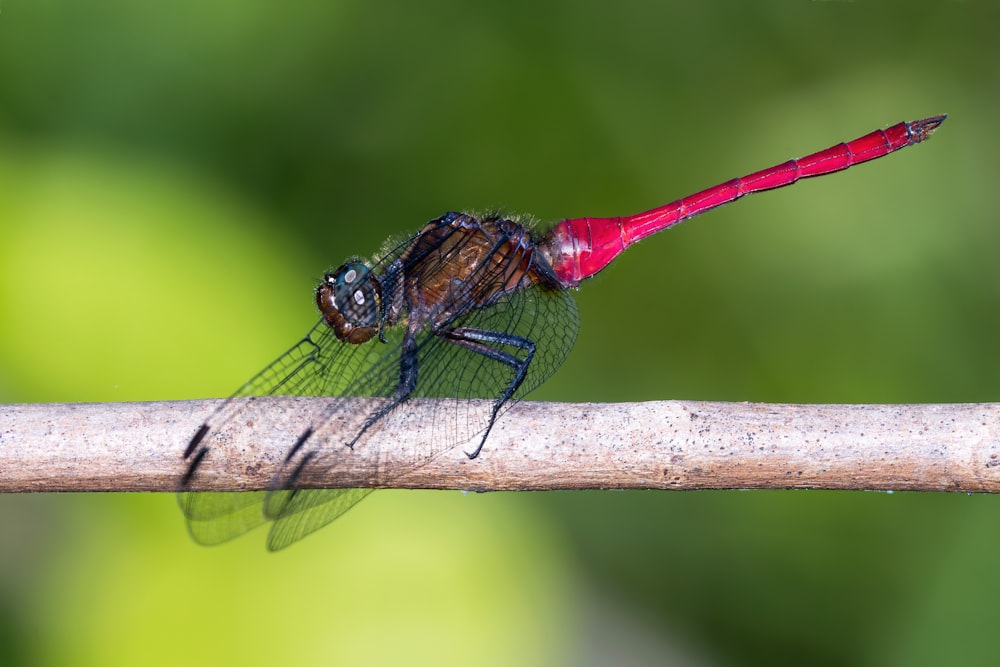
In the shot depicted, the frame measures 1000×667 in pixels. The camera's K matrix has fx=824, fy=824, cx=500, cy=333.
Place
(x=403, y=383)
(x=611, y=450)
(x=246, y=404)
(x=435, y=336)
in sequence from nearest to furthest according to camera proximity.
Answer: (x=611, y=450)
(x=246, y=404)
(x=403, y=383)
(x=435, y=336)

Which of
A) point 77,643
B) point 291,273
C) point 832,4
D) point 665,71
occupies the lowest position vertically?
point 77,643

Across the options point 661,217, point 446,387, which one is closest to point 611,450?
point 446,387

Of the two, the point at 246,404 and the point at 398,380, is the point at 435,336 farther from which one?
the point at 246,404

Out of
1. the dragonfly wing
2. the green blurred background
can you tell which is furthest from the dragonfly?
the green blurred background

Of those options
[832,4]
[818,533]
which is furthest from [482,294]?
[832,4]

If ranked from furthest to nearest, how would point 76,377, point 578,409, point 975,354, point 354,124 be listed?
point 354,124 → point 975,354 → point 76,377 → point 578,409

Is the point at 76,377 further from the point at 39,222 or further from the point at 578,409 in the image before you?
the point at 578,409
